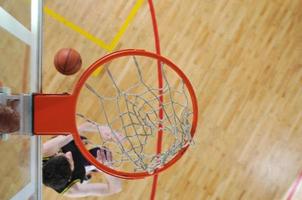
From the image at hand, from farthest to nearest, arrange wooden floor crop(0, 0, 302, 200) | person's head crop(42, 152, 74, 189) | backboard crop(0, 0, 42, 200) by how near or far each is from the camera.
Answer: wooden floor crop(0, 0, 302, 200)
person's head crop(42, 152, 74, 189)
backboard crop(0, 0, 42, 200)

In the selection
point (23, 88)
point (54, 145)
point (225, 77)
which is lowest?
point (54, 145)

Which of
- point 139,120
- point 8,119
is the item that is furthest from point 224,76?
point 8,119

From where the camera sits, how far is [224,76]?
4176 mm

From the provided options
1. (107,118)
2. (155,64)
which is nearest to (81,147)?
(107,118)

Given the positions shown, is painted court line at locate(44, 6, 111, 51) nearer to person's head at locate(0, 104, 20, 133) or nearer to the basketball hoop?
the basketball hoop

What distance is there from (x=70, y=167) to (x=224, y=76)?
1922mm

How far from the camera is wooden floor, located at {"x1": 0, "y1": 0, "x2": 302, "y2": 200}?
4.01 metres

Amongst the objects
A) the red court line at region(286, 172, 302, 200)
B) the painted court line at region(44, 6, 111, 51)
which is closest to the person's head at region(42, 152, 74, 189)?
the painted court line at region(44, 6, 111, 51)

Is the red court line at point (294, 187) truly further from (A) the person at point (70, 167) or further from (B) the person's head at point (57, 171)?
(B) the person's head at point (57, 171)

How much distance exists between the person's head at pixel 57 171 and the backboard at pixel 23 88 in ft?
0.31

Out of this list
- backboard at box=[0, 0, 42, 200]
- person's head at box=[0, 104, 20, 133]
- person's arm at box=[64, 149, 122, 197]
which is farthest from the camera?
person's arm at box=[64, 149, 122, 197]

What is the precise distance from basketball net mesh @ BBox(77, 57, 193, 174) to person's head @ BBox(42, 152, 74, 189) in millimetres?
329

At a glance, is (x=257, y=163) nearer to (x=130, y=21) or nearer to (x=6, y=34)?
(x=130, y=21)

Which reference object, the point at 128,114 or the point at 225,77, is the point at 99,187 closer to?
the point at 128,114
